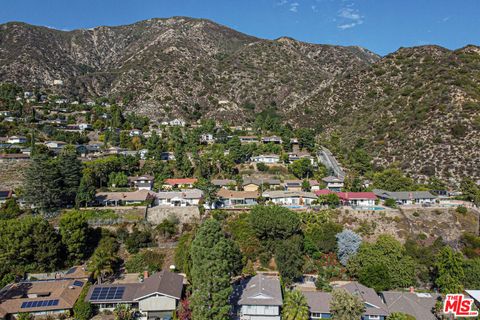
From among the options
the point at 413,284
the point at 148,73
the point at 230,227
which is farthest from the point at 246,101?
the point at 413,284

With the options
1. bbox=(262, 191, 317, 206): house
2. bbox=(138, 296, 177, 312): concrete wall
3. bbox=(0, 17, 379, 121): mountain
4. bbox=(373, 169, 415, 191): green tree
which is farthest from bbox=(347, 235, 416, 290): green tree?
bbox=(0, 17, 379, 121): mountain

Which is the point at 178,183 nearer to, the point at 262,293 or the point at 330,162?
the point at 262,293

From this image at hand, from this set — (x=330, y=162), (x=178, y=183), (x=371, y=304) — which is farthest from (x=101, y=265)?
(x=330, y=162)

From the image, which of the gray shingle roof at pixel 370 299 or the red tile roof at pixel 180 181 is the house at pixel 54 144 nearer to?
the red tile roof at pixel 180 181

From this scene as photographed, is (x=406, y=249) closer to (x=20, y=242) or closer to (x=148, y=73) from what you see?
(x=20, y=242)

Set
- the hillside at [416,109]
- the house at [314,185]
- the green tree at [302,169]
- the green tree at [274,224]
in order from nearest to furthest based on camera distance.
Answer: the green tree at [274,224] < the house at [314,185] < the green tree at [302,169] < the hillside at [416,109]

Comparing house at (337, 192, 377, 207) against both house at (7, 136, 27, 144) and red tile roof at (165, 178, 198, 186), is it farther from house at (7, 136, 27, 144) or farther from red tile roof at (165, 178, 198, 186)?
house at (7, 136, 27, 144)

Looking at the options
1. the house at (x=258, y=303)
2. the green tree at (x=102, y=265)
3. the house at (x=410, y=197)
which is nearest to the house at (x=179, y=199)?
the green tree at (x=102, y=265)
